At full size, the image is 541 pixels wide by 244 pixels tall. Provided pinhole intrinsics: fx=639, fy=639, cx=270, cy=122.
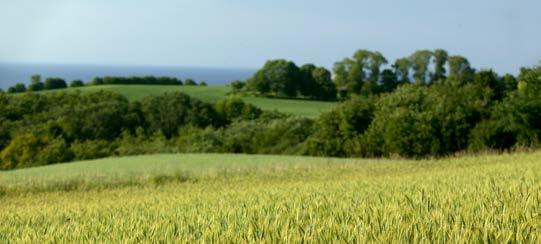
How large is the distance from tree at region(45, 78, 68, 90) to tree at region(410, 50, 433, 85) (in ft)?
199

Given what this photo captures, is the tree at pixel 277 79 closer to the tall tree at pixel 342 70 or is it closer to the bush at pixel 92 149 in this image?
the tall tree at pixel 342 70

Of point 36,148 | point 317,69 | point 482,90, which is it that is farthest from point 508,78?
point 36,148

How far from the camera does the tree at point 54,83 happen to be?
109 meters

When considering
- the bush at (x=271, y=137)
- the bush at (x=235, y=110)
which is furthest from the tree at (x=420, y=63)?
the bush at (x=271, y=137)

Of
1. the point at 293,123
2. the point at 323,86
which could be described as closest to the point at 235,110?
the point at 293,123

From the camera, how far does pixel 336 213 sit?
3506 millimetres

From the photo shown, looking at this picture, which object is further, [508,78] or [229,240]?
[508,78]

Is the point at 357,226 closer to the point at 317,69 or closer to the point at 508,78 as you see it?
the point at 508,78

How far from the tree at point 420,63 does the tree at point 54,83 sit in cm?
6064

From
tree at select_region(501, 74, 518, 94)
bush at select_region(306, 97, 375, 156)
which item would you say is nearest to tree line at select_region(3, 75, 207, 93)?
bush at select_region(306, 97, 375, 156)

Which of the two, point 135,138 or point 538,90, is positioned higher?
point 538,90

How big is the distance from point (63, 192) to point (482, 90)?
38079 millimetres

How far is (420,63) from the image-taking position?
3450 inches

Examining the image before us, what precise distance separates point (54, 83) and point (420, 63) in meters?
62.4
